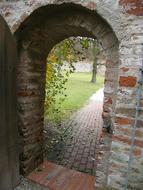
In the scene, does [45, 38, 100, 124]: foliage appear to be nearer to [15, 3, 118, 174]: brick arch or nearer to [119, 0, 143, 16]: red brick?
[15, 3, 118, 174]: brick arch

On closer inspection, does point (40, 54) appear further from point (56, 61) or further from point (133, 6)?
point (56, 61)

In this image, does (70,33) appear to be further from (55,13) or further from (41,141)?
(41,141)

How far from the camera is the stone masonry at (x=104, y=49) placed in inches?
110

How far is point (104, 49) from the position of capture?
3.18 metres

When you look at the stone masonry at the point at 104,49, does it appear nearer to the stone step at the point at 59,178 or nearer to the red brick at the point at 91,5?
the red brick at the point at 91,5

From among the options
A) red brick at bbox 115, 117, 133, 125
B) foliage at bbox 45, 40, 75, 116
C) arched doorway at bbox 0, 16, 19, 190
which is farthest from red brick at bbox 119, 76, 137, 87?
foliage at bbox 45, 40, 75, 116

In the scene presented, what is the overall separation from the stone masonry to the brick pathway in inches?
21.8

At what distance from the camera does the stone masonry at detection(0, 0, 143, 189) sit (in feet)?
9.14

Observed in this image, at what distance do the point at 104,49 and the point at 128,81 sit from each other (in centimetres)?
61

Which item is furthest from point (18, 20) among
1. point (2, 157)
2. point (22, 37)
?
point (2, 157)

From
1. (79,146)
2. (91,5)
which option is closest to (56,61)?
(79,146)

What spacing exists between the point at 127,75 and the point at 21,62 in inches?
66.5

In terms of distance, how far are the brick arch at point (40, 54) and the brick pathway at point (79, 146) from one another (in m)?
0.82

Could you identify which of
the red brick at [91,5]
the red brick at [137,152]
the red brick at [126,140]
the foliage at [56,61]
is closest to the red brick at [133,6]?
the red brick at [91,5]
